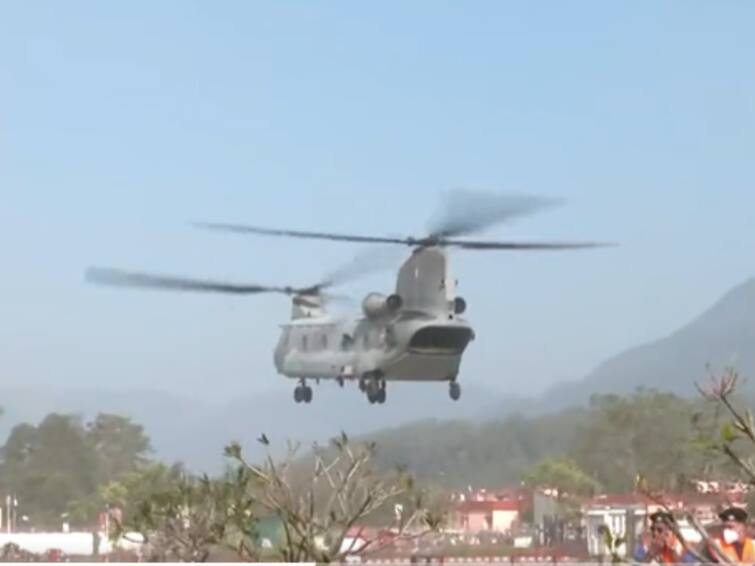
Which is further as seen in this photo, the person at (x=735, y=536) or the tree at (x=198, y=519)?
the tree at (x=198, y=519)

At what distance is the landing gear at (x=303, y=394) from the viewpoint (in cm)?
4125

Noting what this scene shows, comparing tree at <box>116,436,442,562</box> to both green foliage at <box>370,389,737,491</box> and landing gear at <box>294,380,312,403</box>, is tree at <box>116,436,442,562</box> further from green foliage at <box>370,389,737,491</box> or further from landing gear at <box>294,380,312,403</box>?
green foliage at <box>370,389,737,491</box>

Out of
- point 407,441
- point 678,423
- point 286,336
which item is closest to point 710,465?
point 286,336

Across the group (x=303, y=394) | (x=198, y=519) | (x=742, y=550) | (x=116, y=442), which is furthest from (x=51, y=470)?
(x=742, y=550)

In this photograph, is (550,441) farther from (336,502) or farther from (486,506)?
(336,502)

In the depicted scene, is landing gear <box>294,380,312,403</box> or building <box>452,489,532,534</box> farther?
building <box>452,489,532,534</box>

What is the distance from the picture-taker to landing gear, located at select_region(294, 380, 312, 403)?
1624 inches

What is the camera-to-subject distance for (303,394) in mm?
41250

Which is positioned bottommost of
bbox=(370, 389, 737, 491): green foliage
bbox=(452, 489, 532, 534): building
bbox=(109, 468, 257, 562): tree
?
bbox=(109, 468, 257, 562): tree

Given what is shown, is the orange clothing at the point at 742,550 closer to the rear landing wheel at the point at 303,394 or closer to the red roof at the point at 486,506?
the rear landing wheel at the point at 303,394

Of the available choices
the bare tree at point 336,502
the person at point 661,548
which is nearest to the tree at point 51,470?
the bare tree at point 336,502

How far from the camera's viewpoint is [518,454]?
6869 cm

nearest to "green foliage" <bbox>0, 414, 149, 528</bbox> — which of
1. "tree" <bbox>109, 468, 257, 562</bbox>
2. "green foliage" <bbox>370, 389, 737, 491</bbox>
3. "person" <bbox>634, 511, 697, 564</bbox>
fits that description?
"green foliage" <bbox>370, 389, 737, 491</bbox>

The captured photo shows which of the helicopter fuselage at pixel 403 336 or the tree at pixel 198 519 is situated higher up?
the helicopter fuselage at pixel 403 336
